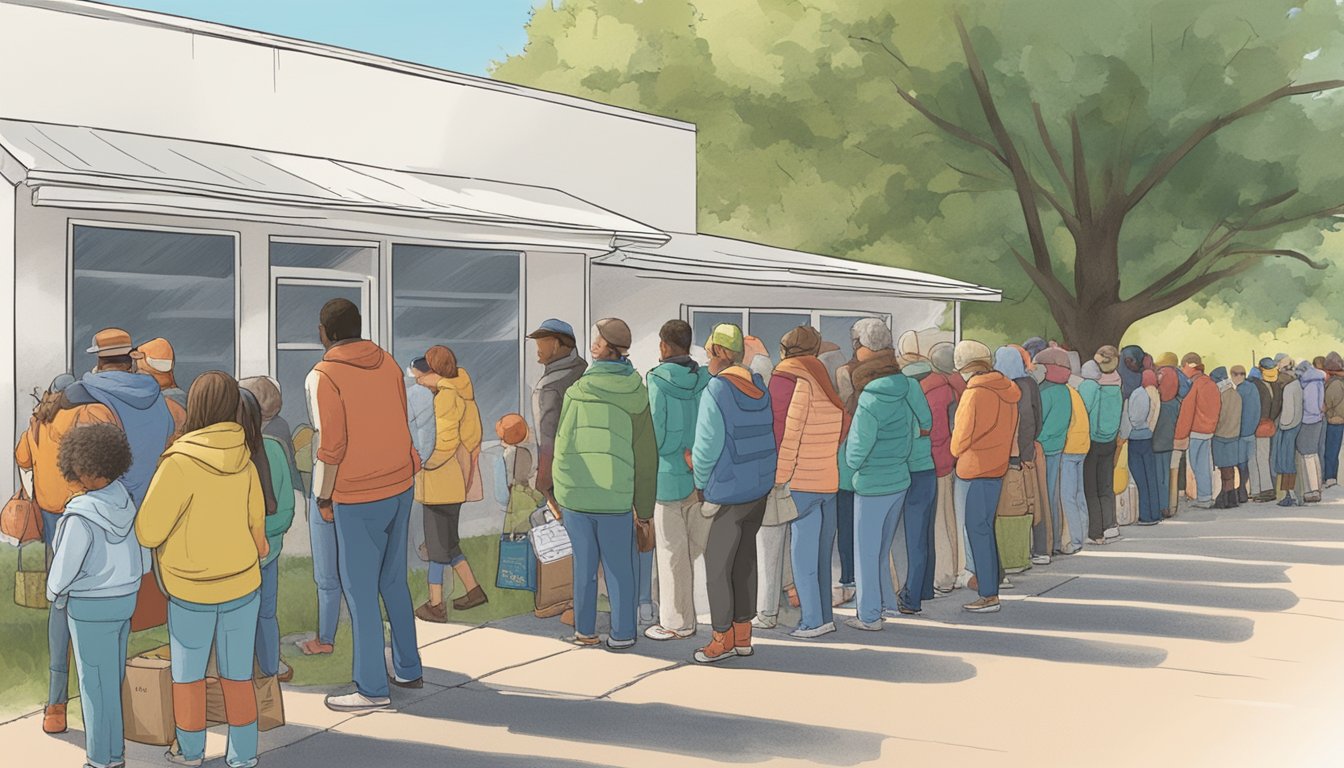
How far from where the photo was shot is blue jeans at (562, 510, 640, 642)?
809cm

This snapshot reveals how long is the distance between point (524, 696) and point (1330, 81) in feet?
71.5

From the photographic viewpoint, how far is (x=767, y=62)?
25688 millimetres

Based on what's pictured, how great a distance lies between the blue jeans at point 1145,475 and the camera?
1480cm

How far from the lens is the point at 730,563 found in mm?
8070

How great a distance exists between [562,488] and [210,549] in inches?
108

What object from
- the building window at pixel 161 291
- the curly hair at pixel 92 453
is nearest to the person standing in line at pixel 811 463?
the curly hair at pixel 92 453

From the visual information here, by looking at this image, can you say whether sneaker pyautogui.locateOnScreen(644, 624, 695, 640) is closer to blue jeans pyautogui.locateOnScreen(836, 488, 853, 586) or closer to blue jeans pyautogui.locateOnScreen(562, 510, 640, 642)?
blue jeans pyautogui.locateOnScreen(562, 510, 640, 642)

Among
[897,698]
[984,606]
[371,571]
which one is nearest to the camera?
[371,571]

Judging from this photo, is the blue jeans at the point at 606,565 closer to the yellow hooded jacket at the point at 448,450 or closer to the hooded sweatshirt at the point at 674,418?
the hooded sweatshirt at the point at 674,418

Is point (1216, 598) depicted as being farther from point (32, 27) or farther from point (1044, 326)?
point (1044, 326)

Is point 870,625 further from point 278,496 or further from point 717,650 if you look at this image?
point 278,496

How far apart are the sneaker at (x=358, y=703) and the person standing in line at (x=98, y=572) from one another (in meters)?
1.26

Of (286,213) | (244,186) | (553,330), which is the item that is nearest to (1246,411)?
(553,330)

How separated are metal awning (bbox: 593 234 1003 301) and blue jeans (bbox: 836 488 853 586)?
498cm
